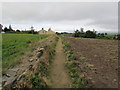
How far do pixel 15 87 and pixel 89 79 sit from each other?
8.07 ft

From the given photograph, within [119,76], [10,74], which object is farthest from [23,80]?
[119,76]

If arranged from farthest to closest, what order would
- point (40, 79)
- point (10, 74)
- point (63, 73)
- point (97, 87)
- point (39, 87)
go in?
point (63, 73) → point (10, 74) → point (40, 79) → point (39, 87) → point (97, 87)

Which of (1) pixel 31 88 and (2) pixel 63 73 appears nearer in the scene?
(1) pixel 31 88

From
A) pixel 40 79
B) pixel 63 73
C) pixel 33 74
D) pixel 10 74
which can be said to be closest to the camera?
pixel 40 79

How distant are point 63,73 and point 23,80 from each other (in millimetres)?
1869

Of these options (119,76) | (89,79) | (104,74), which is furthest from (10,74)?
(119,76)

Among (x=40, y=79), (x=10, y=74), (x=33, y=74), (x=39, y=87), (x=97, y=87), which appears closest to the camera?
(x=97, y=87)

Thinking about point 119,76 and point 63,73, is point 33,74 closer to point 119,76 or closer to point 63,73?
point 63,73

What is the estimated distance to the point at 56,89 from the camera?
361cm

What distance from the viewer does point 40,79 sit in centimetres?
391

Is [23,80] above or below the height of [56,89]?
above

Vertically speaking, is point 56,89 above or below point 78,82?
below

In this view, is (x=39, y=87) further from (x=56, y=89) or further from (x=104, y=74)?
(x=104, y=74)

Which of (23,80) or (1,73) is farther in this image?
(1,73)
